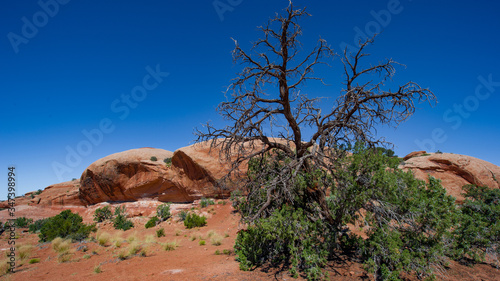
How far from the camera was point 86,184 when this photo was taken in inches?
966

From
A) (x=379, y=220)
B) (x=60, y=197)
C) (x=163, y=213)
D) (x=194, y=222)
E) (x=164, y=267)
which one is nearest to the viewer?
(x=379, y=220)

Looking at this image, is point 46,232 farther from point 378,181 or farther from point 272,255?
point 378,181

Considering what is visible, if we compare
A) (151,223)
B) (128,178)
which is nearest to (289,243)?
(151,223)

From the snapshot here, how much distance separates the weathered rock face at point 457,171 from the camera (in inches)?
567

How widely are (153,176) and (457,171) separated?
2339 centimetres

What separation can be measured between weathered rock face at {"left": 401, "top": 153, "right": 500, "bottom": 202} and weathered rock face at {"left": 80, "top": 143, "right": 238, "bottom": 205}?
14.3 metres

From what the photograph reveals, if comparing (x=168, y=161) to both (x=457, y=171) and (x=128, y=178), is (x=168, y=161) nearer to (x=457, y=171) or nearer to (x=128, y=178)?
(x=128, y=178)

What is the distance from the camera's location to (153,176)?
21781 millimetres

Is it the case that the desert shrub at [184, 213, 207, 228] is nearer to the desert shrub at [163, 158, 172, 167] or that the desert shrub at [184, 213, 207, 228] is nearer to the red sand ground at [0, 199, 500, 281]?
the red sand ground at [0, 199, 500, 281]

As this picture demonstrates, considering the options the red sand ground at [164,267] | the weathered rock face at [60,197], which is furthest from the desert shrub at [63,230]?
the weathered rock face at [60,197]

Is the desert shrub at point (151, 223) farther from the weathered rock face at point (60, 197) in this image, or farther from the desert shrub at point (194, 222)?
the weathered rock face at point (60, 197)

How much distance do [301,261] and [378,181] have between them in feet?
9.02

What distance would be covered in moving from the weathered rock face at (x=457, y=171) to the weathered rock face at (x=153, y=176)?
14347 mm

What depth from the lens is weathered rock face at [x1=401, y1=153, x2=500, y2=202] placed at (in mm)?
14406
